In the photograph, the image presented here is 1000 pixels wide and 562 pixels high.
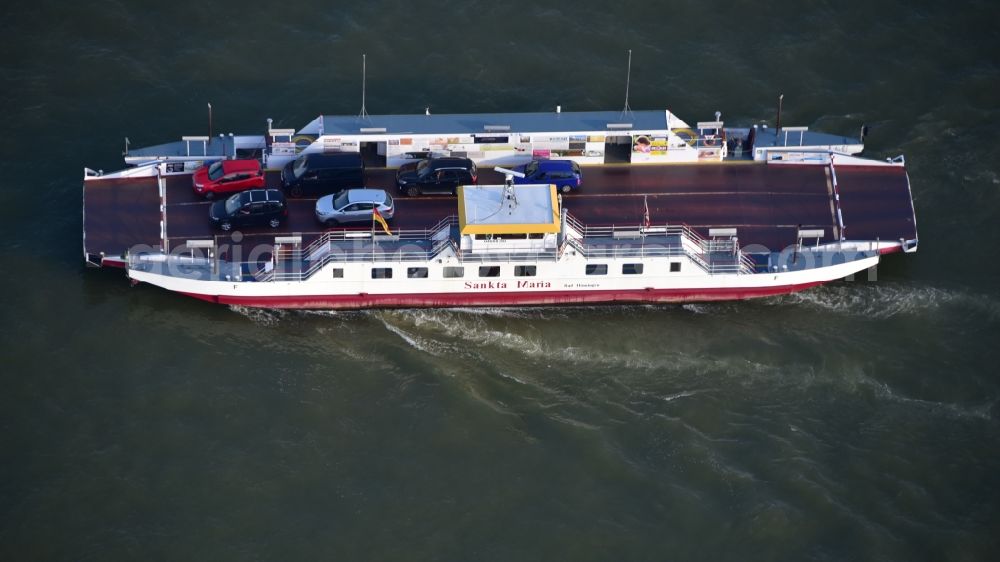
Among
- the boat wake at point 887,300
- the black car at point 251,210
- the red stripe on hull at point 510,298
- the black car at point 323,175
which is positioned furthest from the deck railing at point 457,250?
the boat wake at point 887,300

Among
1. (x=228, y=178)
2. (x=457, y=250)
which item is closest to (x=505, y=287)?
(x=457, y=250)

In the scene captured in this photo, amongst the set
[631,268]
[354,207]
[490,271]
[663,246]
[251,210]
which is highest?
[354,207]

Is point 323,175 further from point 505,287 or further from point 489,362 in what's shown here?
point 489,362

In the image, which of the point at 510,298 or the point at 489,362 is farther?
the point at 510,298

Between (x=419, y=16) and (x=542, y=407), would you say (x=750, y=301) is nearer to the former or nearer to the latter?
(x=542, y=407)

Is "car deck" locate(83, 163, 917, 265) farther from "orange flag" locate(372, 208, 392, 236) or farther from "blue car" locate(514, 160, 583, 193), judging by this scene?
"orange flag" locate(372, 208, 392, 236)

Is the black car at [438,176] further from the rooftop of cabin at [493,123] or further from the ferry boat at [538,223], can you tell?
the rooftop of cabin at [493,123]

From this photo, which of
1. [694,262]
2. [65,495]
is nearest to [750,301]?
[694,262]
